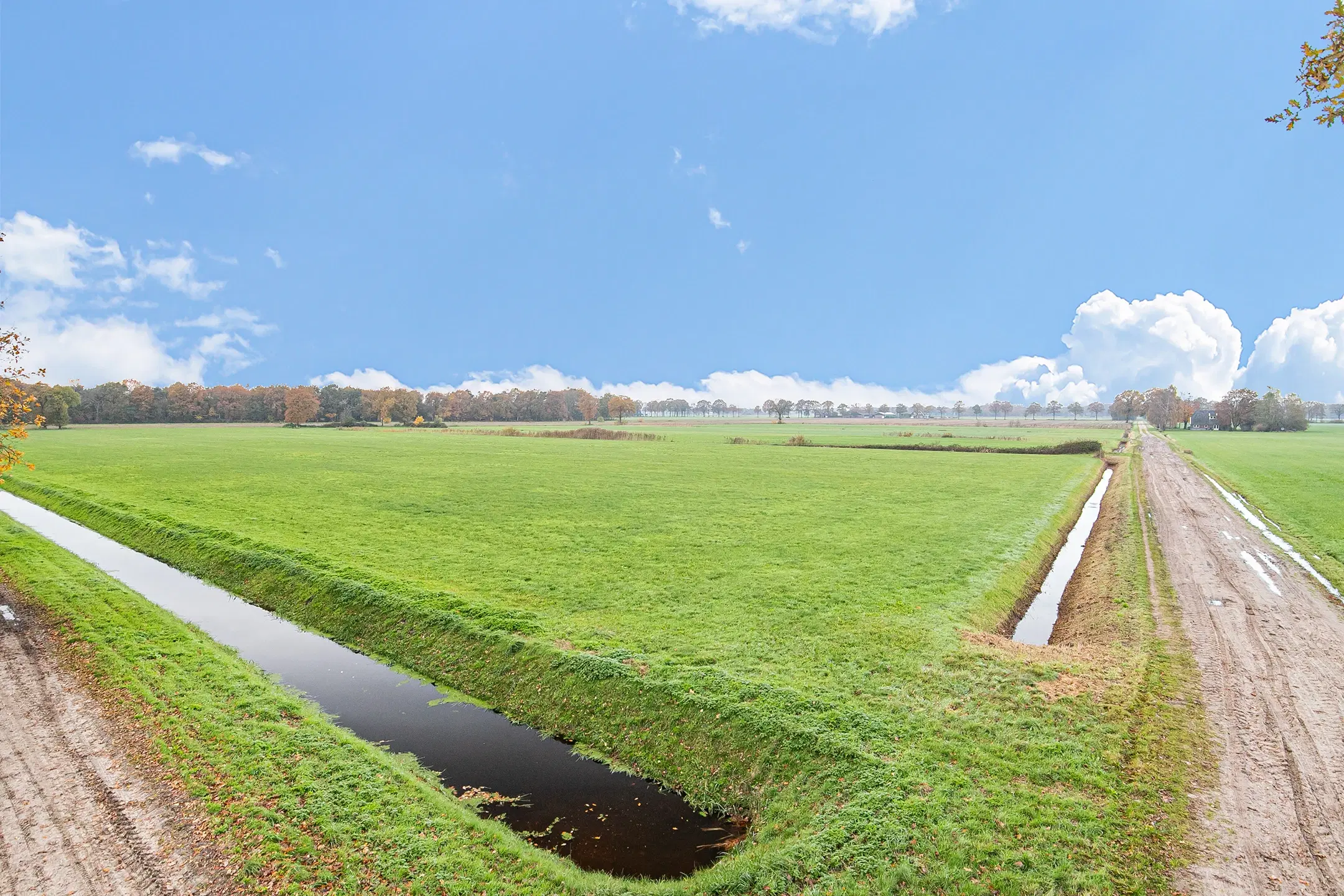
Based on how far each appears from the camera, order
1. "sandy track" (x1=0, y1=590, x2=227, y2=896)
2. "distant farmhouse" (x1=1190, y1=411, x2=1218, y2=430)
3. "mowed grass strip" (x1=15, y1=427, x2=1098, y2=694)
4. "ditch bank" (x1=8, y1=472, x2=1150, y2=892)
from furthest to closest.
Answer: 1. "distant farmhouse" (x1=1190, y1=411, x2=1218, y2=430)
2. "mowed grass strip" (x1=15, y1=427, x2=1098, y2=694)
3. "ditch bank" (x1=8, y1=472, x2=1150, y2=892)
4. "sandy track" (x1=0, y1=590, x2=227, y2=896)

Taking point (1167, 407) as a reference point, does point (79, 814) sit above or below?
below

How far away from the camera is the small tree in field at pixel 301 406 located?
180 meters

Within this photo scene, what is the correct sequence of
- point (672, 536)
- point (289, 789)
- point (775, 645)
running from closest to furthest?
point (289, 789) < point (775, 645) < point (672, 536)

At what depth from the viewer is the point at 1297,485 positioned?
45594mm

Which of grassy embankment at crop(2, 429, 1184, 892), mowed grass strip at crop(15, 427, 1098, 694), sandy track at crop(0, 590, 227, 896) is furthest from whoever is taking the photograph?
mowed grass strip at crop(15, 427, 1098, 694)

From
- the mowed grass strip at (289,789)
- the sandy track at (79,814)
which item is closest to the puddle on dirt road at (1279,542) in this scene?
the mowed grass strip at (289,789)

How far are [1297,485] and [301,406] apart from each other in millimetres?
198124

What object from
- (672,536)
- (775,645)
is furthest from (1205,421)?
(775,645)

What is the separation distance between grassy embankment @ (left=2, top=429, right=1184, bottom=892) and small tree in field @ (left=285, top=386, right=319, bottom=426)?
15582 cm

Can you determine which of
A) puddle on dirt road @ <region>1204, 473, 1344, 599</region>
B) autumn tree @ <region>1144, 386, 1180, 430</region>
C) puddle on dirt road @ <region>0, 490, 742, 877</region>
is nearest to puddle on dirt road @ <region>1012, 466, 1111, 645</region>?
puddle on dirt road @ <region>1204, 473, 1344, 599</region>

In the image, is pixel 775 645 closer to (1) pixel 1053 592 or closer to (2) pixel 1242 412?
(1) pixel 1053 592

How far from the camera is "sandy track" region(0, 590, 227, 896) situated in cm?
805

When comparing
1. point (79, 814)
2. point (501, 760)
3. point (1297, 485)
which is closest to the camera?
point (79, 814)

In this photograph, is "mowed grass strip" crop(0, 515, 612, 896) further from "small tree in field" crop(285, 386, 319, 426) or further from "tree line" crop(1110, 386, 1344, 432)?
"tree line" crop(1110, 386, 1344, 432)
